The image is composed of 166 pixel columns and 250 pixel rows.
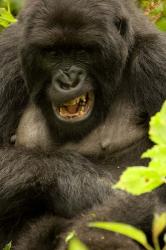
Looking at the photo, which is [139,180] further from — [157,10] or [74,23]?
[157,10]

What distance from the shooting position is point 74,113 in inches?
178

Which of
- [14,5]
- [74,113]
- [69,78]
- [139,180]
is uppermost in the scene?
[139,180]

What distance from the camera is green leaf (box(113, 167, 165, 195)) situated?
2.25m

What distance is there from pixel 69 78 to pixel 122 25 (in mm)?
577

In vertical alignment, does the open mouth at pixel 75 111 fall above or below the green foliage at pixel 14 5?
above

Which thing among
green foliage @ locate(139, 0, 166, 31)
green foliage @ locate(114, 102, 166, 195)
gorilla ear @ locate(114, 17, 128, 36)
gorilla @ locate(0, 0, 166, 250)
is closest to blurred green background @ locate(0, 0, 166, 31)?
green foliage @ locate(139, 0, 166, 31)

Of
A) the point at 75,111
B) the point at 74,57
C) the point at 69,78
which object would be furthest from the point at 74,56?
the point at 75,111

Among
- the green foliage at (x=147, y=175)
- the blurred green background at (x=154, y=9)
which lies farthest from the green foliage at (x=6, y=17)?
the green foliage at (x=147, y=175)

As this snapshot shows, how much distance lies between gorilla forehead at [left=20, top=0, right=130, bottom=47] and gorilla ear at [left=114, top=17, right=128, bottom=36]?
0.20 ft

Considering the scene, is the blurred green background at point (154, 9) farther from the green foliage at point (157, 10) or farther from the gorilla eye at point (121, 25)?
the gorilla eye at point (121, 25)

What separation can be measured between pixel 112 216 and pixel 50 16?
1466 millimetres

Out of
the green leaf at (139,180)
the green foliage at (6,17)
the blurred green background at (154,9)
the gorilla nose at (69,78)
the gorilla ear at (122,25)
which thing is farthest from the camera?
the blurred green background at (154,9)

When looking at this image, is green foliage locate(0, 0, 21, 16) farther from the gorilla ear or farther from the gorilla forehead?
the gorilla ear

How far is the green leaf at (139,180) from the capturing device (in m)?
2.25
